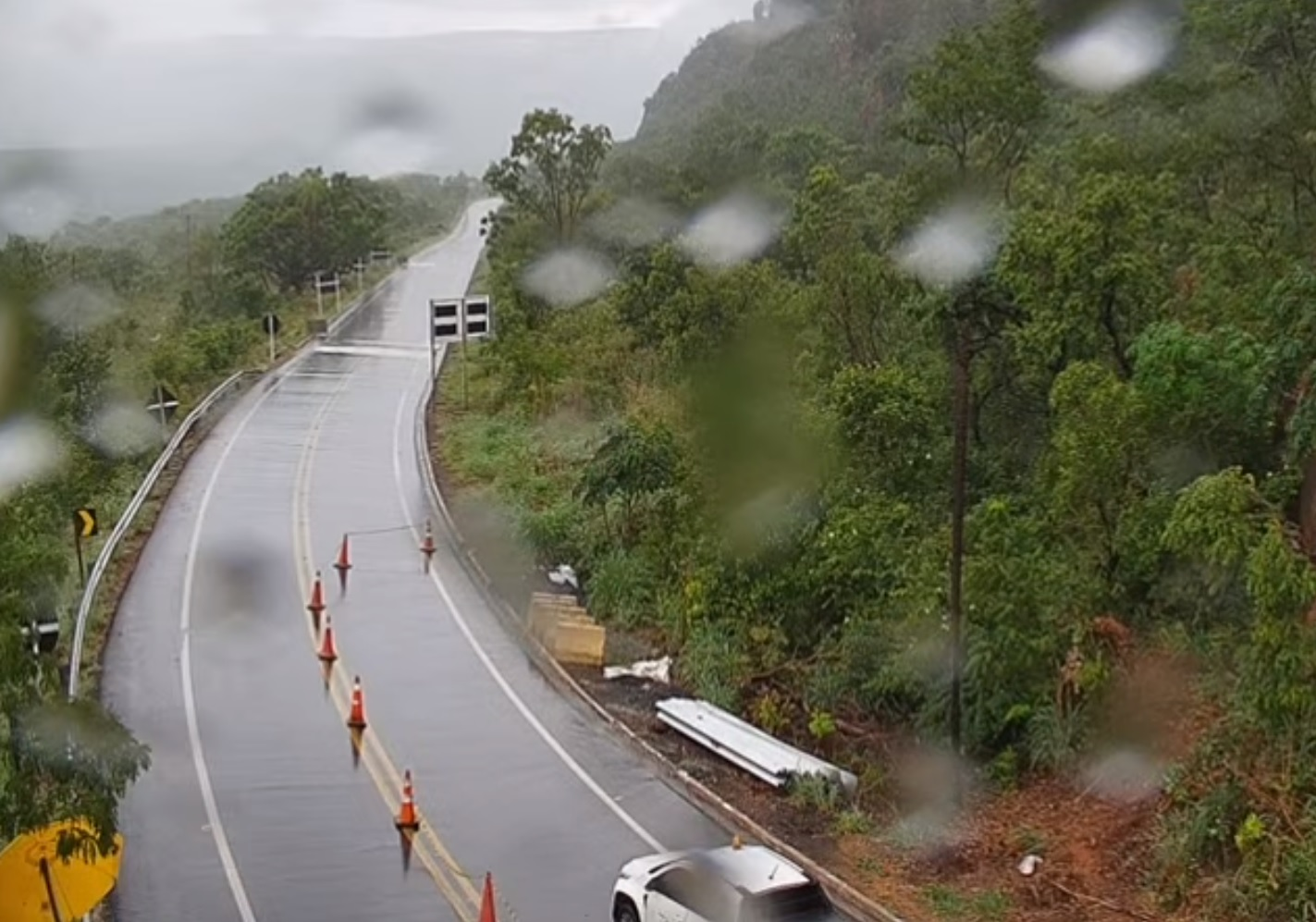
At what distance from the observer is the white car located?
11602mm

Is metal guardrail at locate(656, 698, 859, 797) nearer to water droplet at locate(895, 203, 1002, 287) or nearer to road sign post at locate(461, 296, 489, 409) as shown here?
water droplet at locate(895, 203, 1002, 287)

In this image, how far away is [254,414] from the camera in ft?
109

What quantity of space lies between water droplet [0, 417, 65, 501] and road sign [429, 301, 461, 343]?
1152 cm

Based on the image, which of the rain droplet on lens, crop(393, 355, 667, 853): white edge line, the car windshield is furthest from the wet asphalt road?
the rain droplet on lens

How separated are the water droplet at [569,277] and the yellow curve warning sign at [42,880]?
100.0 feet

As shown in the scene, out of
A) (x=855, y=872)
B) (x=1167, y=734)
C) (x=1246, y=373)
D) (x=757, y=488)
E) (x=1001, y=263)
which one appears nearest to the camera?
(x=855, y=872)

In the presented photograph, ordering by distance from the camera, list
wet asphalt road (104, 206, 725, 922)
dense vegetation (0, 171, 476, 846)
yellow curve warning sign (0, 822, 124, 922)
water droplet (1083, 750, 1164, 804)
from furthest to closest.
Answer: water droplet (1083, 750, 1164, 804)
wet asphalt road (104, 206, 725, 922)
yellow curve warning sign (0, 822, 124, 922)
dense vegetation (0, 171, 476, 846)

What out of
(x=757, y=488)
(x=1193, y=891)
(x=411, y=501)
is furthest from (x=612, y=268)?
(x=1193, y=891)

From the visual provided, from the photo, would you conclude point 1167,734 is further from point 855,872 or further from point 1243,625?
point 855,872

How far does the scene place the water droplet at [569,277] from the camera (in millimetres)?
40562

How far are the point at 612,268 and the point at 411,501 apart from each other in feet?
54.9

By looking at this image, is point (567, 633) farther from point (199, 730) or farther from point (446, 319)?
point (446, 319)

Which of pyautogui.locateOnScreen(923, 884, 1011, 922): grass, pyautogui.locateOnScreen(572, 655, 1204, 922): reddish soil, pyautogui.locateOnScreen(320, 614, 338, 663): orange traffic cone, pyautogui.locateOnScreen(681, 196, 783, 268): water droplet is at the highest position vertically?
pyautogui.locateOnScreen(681, 196, 783, 268): water droplet

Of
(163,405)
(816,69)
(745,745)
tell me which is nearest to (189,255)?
(816,69)
